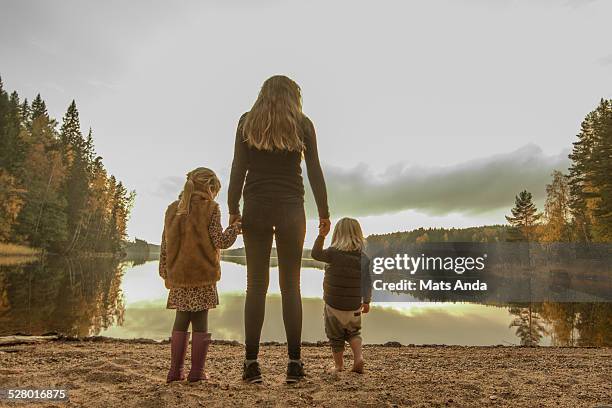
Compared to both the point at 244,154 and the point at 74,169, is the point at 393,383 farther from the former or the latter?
the point at 74,169

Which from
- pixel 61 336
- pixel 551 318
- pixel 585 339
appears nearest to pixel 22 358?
pixel 61 336

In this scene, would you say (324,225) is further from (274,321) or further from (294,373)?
(274,321)

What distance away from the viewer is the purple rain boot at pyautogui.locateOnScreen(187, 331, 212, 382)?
3953 millimetres

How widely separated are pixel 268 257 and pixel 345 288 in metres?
1.22

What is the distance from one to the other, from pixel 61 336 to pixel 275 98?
5.76m

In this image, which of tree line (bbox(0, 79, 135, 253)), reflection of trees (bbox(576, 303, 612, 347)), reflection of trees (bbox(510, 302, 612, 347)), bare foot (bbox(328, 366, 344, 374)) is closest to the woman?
bare foot (bbox(328, 366, 344, 374))

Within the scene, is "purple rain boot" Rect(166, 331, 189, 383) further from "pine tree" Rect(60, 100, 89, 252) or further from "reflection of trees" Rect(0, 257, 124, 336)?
"pine tree" Rect(60, 100, 89, 252)

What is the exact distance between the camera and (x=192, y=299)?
4.07 metres

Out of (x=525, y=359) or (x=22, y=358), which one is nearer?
(x=22, y=358)

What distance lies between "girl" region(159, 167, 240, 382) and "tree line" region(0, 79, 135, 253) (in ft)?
129

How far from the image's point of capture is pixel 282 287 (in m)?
4.14

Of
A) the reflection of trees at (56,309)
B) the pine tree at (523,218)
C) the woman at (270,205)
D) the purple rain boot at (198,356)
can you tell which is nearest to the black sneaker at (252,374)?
the woman at (270,205)

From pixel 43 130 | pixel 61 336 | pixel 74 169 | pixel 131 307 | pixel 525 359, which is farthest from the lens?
pixel 74 169

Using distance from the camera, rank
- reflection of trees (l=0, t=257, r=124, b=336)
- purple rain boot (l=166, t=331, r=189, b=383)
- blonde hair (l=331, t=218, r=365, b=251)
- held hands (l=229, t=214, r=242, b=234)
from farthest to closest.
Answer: reflection of trees (l=0, t=257, r=124, b=336)
blonde hair (l=331, t=218, r=365, b=251)
held hands (l=229, t=214, r=242, b=234)
purple rain boot (l=166, t=331, r=189, b=383)
